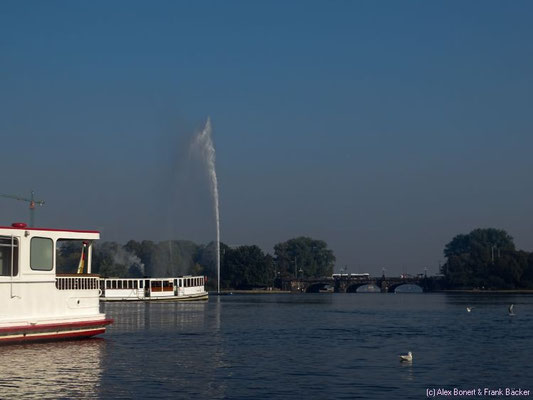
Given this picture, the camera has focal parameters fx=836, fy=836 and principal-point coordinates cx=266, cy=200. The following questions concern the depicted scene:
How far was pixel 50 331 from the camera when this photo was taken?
52.2m

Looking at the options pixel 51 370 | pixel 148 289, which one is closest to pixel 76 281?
pixel 51 370

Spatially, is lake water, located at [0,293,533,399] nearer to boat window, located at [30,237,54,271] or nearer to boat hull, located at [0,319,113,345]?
boat hull, located at [0,319,113,345]

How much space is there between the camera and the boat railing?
53.2 metres

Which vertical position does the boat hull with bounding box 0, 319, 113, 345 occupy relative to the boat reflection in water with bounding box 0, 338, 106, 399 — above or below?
above

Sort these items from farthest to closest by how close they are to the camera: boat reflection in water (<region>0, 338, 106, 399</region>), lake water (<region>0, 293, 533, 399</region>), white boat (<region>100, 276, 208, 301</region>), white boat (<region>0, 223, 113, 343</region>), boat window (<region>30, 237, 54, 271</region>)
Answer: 1. white boat (<region>100, 276, 208, 301</region>)
2. boat window (<region>30, 237, 54, 271</region>)
3. white boat (<region>0, 223, 113, 343</region>)
4. lake water (<region>0, 293, 533, 399</region>)
5. boat reflection in water (<region>0, 338, 106, 399</region>)

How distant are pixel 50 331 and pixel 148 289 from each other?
90.0 meters

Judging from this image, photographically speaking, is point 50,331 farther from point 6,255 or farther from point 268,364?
point 268,364

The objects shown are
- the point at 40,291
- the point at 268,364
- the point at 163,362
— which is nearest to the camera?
the point at 268,364

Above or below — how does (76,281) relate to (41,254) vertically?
below

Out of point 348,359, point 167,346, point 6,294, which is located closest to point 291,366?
point 348,359

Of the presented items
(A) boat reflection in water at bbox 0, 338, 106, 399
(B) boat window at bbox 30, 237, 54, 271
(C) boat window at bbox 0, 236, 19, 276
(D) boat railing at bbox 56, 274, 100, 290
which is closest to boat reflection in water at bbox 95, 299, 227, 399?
(A) boat reflection in water at bbox 0, 338, 106, 399

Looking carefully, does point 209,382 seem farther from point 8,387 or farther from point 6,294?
point 6,294

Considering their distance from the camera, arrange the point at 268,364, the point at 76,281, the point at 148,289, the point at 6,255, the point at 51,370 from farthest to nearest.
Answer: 1. the point at 148,289
2. the point at 76,281
3. the point at 6,255
4. the point at 268,364
5. the point at 51,370

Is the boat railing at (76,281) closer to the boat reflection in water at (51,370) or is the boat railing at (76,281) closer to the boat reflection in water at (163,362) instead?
the boat reflection in water at (51,370)
